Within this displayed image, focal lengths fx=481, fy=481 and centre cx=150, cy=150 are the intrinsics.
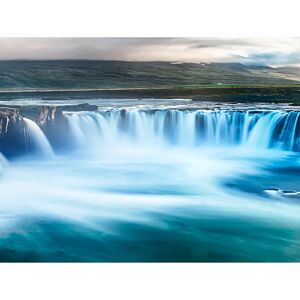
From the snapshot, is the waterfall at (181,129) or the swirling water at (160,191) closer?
the swirling water at (160,191)

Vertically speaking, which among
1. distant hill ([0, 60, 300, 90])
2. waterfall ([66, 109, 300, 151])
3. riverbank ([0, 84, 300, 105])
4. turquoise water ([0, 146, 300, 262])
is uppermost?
distant hill ([0, 60, 300, 90])

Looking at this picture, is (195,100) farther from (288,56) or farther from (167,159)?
(288,56)

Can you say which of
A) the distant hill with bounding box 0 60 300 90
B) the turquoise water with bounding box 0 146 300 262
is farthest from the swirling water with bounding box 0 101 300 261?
the distant hill with bounding box 0 60 300 90

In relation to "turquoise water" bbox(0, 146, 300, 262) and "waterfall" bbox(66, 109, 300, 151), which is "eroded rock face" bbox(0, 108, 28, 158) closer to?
"turquoise water" bbox(0, 146, 300, 262)

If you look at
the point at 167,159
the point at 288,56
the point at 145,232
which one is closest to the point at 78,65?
the point at 167,159


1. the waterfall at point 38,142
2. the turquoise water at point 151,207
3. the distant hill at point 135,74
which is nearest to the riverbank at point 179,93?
the distant hill at point 135,74

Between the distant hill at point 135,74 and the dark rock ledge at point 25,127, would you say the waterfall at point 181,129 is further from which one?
the distant hill at point 135,74

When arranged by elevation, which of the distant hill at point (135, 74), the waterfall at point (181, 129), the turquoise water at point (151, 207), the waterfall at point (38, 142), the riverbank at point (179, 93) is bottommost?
the turquoise water at point (151, 207)
